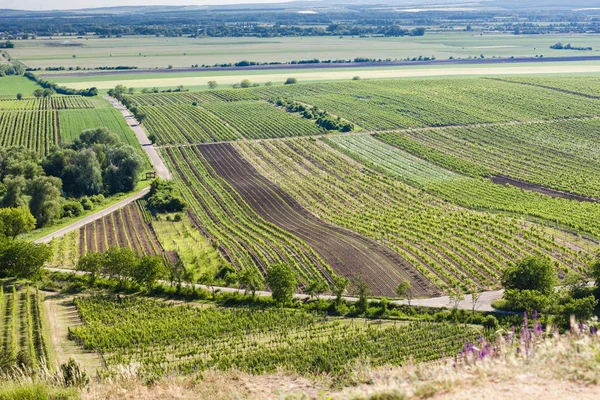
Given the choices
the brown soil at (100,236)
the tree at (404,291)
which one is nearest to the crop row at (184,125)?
the brown soil at (100,236)

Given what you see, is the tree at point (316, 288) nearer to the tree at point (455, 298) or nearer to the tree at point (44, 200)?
the tree at point (455, 298)

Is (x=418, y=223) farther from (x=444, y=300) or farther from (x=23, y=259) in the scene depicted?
(x=23, y=259)

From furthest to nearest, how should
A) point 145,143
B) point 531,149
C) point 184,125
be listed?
point 184,125
point 145,143
point 531,149

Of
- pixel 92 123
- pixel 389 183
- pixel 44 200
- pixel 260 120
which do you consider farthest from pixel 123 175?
pixel 260 120

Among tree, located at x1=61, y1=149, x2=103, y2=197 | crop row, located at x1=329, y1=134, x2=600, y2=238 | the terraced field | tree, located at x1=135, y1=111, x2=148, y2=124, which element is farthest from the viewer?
tree, located at x1=135, y1=111, x2=148, y2=124

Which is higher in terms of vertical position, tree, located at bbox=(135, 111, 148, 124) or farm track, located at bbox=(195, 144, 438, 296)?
tree, located at bbox=(135, 111, 148, 124)

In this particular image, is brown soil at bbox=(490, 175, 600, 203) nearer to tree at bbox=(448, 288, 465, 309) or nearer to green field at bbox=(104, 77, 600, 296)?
green field at bbox=(104, 77, 600, 296)

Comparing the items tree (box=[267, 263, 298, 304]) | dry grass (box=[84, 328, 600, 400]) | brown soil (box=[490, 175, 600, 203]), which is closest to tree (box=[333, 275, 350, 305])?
tree (box=[267, 263, 298, 304])
